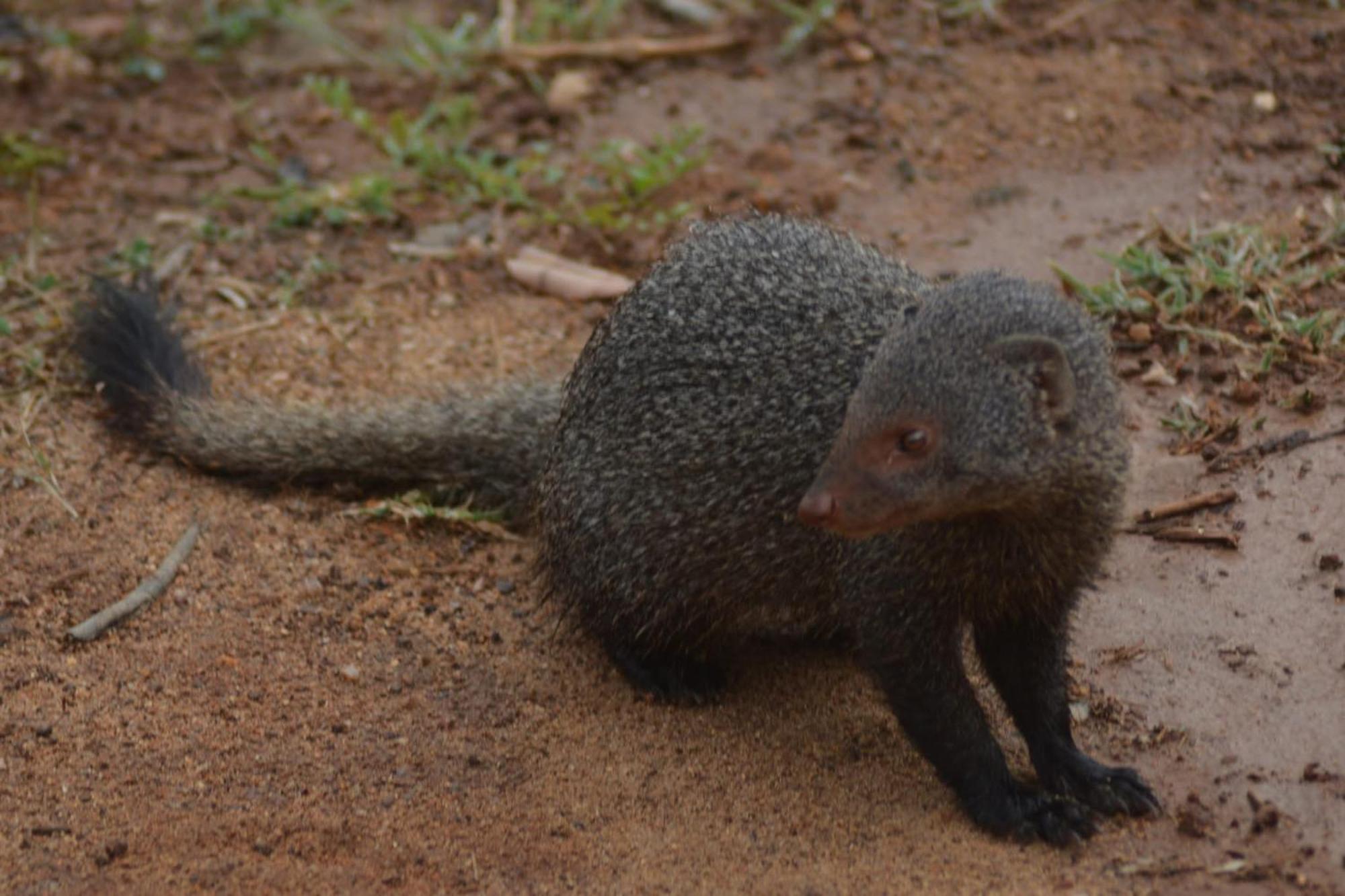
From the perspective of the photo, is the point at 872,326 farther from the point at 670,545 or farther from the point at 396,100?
the point at 396,100

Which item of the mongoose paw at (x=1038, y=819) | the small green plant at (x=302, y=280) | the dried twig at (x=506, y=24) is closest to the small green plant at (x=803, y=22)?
the dried twig at (x=506, y=24)

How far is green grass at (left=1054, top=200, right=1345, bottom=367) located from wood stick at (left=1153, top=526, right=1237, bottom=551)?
543mm

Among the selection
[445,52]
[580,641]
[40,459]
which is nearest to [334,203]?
[445,52]

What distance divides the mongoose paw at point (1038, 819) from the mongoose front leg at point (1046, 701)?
0.06 metres

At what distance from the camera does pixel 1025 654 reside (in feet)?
9.29

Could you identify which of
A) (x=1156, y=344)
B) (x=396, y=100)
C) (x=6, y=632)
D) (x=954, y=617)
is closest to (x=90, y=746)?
(x=6, y=632)

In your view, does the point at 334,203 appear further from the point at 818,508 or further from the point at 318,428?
the point at 818,508

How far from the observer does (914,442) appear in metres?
2.38

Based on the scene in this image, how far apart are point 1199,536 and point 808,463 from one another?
0.98m

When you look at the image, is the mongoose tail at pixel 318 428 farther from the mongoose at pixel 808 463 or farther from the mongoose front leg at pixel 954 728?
the mongoose front leg at pixel 954 728

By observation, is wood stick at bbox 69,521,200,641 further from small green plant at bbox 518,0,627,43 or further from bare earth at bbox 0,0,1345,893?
small green plant at bbox 518,0,627,43

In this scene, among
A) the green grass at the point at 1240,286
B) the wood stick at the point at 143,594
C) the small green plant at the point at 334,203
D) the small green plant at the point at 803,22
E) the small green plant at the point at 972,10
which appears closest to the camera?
the wood stick at the point at 143,594

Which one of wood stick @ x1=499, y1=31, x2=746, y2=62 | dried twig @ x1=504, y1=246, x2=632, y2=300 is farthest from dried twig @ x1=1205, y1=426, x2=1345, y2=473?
wood stick @ x1=499, y1=31, x2=746, y2=62

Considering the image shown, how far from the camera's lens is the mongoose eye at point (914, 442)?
238 cm
